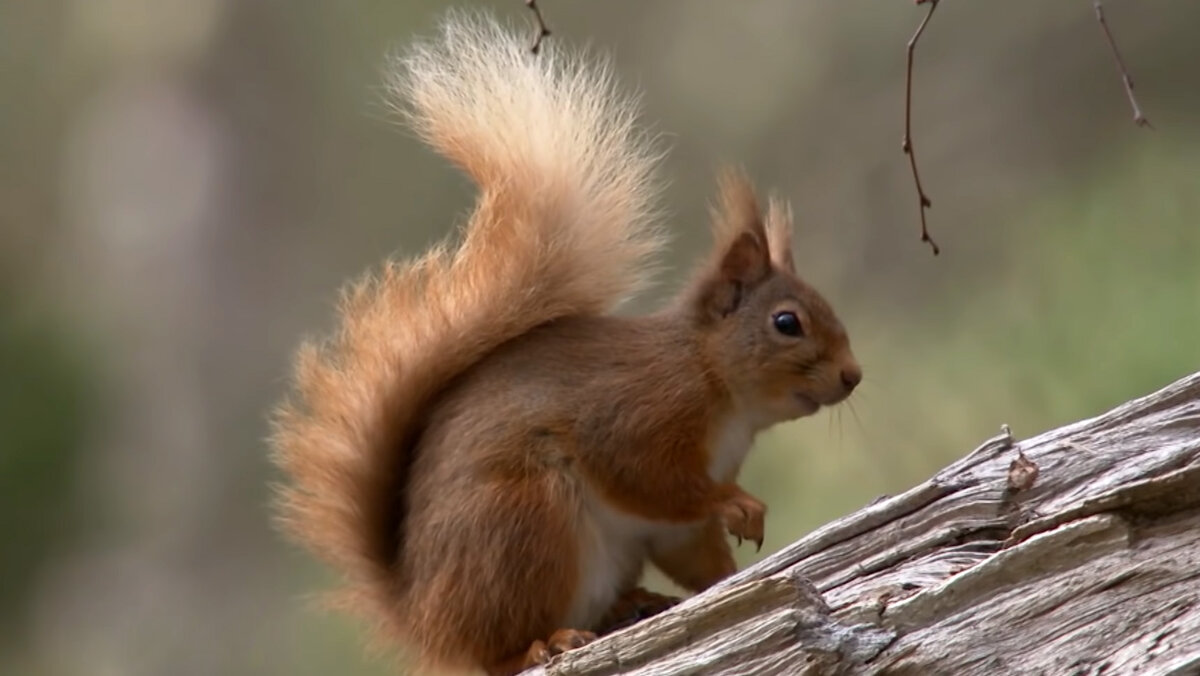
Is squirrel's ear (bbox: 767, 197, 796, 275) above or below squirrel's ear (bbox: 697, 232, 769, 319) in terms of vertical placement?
above

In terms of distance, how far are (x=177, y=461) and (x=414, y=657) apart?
2.55 metres

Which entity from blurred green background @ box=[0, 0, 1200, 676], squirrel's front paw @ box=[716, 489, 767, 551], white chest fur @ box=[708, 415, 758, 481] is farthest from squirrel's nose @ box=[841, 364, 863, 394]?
blurred green background @ box=[0, 0, 1200, 676]

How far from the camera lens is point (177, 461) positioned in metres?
4.37

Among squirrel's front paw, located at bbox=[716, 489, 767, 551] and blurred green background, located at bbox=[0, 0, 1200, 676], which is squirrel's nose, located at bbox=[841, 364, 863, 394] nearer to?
squirrel's front paw, located at bbox=[716, 489, 767, 551]

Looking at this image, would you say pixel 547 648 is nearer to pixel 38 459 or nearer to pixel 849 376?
pixel 849 376

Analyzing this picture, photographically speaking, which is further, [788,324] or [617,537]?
[788,324]

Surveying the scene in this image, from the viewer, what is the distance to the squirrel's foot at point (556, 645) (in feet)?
5.87

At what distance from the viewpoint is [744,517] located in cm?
188

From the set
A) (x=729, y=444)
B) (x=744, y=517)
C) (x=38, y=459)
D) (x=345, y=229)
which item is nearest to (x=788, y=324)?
(x=729, y=444)

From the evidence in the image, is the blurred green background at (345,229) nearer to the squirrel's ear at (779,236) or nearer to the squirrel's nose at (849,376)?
the squirrel's ear at (779,236)

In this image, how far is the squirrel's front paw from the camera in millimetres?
1874

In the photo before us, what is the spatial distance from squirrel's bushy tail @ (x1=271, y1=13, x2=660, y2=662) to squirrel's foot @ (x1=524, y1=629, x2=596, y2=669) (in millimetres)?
263

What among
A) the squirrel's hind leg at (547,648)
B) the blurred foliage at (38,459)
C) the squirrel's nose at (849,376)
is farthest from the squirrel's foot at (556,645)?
the blurred foliage at (38,459)

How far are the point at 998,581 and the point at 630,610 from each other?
0.63m
